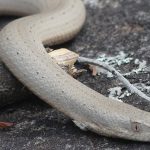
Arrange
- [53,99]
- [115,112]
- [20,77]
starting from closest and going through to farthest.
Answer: [115,112] < [53,99] < [20,77]

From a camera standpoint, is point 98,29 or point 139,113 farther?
point 98,29

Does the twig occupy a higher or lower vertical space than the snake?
lower

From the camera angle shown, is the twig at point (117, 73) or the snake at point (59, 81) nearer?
the snake at point (59, 81)

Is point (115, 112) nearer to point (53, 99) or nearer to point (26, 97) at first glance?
point (53, 99)

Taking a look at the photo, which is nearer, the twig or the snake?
the snake

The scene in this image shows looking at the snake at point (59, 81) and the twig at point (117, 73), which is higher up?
the snake at point (59, 81)

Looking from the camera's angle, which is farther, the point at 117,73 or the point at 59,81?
the point at 117,73

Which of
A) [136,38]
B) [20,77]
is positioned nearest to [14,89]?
[20,77]

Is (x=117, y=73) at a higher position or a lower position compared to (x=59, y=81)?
lower
